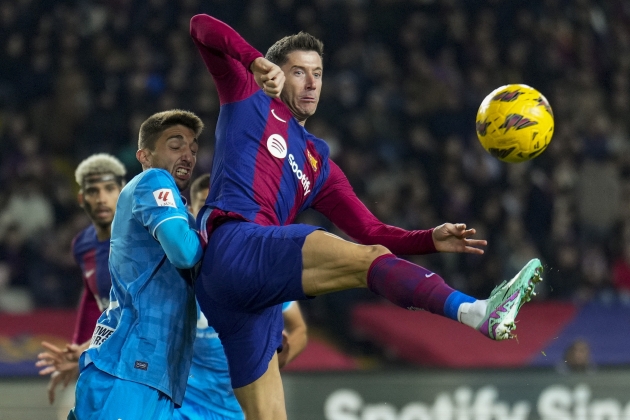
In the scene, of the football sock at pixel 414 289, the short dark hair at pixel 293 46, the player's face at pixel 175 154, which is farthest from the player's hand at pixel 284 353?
the football sock at pixel 414 289

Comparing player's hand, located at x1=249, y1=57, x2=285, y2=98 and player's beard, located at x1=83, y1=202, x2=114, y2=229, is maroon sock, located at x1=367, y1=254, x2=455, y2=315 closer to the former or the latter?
player's hand, located at x1=249, y1=57, x2=285, y2=98

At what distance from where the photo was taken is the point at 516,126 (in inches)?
188

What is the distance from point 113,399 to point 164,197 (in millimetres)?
845

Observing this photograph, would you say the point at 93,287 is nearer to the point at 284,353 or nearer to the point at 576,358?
the point at 284,353

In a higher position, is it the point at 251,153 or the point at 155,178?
the point at 251,153

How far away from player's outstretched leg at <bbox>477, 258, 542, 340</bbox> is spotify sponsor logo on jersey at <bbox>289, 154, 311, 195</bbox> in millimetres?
1196

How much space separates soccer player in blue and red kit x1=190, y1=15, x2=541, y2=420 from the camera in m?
3.87

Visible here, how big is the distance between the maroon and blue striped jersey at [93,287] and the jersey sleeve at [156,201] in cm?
174

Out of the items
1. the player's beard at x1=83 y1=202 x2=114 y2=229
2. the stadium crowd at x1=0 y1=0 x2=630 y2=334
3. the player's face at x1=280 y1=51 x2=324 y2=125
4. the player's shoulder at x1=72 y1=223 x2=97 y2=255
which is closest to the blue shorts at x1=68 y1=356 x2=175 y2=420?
the player's face at x1=280 y1=51 x2=324 y2=125

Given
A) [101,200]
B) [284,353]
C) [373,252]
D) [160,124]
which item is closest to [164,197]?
[160,124]

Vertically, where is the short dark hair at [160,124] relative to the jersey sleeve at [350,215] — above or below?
above

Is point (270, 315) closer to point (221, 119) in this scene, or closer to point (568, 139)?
point (221, 119)

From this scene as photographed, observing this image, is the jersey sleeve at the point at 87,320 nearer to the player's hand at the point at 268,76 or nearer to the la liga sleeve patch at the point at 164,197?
the la liga sleeve patch at the point at 164,197

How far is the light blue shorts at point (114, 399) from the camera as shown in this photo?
404 centimetres
